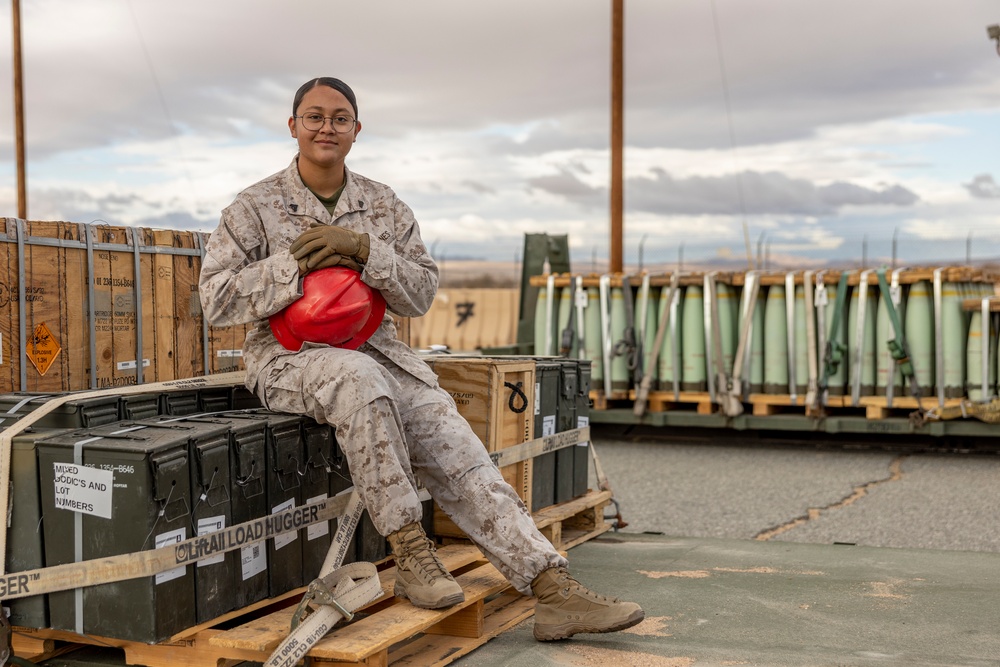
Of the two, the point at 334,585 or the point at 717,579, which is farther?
the point at 717,579

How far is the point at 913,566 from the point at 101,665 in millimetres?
4010

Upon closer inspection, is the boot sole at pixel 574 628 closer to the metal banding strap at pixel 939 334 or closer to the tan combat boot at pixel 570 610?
the tan combat boot at pixel 570 610

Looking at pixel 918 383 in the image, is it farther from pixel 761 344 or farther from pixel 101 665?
pixel 101 665

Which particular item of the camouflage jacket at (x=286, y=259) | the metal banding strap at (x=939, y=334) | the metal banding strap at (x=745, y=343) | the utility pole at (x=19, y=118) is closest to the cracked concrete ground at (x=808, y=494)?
the metal banding strap at (x=745, y=343)

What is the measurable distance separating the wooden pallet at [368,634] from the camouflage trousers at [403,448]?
0.29 m

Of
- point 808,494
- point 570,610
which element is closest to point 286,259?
point 570,610

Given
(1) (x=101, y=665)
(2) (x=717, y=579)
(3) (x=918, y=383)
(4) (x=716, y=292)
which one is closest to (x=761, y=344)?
(4) (x=716, y=292)

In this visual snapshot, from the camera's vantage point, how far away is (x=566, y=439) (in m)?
5.89

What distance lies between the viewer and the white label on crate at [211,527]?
135 inches

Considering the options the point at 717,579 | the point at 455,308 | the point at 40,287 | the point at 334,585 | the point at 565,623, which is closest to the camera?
the point at 334,585

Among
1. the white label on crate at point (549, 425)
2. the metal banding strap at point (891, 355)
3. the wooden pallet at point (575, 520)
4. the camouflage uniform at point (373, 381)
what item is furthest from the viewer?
the metal banding strap at point (891, 355)

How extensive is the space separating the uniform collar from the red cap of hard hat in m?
0.47

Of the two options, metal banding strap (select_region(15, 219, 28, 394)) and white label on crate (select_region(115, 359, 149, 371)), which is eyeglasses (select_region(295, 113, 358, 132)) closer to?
metal banding strap (select_region(15, 219, 28, 394))

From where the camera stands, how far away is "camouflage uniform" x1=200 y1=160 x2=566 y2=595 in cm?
375
